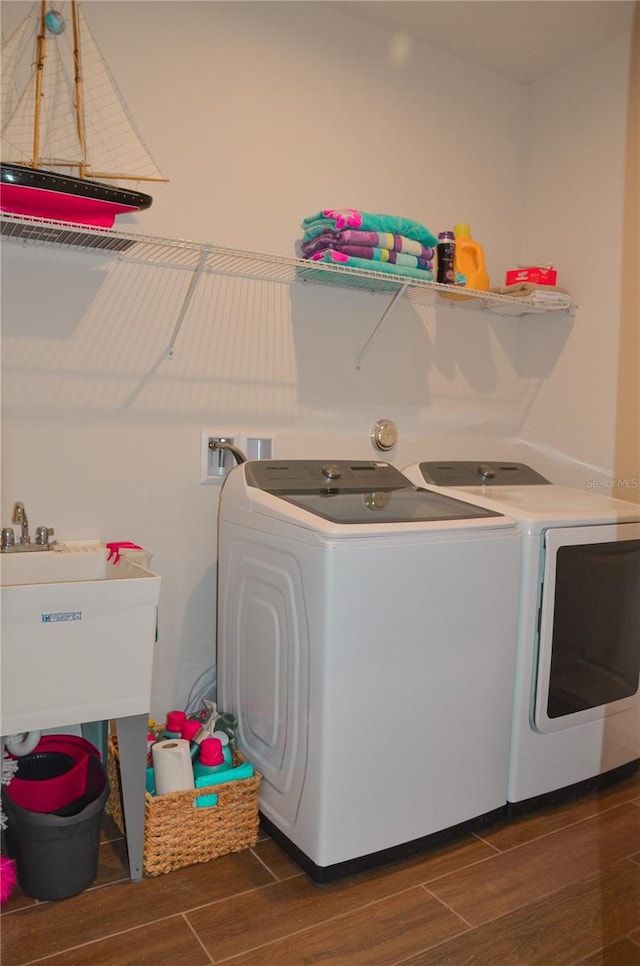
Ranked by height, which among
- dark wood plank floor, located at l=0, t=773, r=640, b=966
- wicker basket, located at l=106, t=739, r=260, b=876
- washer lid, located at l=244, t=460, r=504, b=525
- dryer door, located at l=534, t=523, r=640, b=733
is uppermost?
washer lid, located at l=244, t=460, r=504, b=525

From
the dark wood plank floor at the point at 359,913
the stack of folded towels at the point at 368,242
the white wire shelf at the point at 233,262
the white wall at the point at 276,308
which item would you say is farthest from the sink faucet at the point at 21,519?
the stack of folded towels at the point at 368,242

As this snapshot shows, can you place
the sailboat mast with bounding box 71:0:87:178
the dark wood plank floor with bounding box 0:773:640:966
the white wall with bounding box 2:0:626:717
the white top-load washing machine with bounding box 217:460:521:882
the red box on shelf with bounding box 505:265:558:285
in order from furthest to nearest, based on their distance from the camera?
the red box on shelf with bounding box 505:265:558:285, the white wall with bounding box 2:0:626:717, the sailboat mast with bounding box 71:0:87:178, the white top-load washing machine with bounding box 217:460:521:882, the dark wood plank floor with bounding box 0:773:640:966

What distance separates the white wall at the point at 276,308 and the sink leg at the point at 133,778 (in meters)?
0.53

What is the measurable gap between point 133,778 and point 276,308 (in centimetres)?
140

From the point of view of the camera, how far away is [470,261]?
2.54 metres

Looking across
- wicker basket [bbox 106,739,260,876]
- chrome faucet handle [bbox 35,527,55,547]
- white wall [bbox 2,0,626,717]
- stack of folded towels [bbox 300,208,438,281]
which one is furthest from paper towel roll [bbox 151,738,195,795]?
stack of folded towels [bbox 300,208,438,281]

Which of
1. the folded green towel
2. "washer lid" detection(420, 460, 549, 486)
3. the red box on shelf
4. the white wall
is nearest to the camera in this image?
the white wall

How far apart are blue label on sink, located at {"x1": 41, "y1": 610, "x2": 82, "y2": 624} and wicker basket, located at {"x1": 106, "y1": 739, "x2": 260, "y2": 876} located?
1.56ft

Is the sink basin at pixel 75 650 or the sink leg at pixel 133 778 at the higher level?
→ the sink basin at pixel 75 650

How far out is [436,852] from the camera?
5.85 feet

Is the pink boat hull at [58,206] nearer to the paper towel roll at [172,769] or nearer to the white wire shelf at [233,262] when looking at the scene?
the white wire shelf at [233,262]

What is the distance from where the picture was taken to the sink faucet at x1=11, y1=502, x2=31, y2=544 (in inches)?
68.2

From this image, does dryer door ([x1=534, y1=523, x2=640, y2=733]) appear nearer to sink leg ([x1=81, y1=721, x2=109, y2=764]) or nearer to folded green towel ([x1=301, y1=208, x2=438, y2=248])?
folded green towel ([x1=301, y1=208, x2=438, y2=248])

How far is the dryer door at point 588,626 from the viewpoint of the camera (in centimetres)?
190
